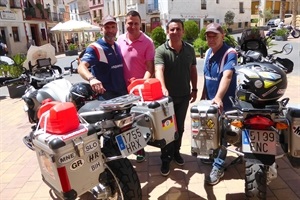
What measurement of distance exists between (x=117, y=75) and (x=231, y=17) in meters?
34.7

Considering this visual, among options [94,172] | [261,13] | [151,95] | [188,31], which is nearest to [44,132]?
[94,172]

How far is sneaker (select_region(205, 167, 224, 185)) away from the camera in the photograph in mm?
2894

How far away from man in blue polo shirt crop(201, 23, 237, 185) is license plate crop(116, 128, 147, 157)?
800 mm

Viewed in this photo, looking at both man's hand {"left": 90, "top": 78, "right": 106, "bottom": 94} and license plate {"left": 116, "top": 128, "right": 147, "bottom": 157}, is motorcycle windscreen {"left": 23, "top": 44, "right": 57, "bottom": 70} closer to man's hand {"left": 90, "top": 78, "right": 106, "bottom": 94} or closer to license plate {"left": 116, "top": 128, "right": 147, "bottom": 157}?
man's hand {"left": 90, "top": 78, "right": 106, "bottom": 94}

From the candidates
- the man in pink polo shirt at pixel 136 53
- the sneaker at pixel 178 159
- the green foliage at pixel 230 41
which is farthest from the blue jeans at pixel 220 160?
the green foliage at pixel 230 41

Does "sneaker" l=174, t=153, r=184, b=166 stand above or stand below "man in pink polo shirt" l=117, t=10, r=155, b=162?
below

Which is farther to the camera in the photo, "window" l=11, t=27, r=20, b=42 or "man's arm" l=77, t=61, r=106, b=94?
"window" l=11, t=27, r=20, b=42

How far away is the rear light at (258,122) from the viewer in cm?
198

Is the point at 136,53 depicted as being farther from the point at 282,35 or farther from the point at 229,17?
the point at 229,17

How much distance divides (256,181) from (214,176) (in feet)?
2.82

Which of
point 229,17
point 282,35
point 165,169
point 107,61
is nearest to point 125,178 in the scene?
point 165,169

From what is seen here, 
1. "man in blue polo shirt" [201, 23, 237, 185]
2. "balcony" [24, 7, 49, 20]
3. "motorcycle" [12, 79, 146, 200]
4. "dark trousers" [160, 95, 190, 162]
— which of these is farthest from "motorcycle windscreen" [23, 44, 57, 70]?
"balcony" [24, 7, 49, 20]

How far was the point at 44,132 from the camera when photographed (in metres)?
1.72

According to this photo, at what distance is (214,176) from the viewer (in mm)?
2914
